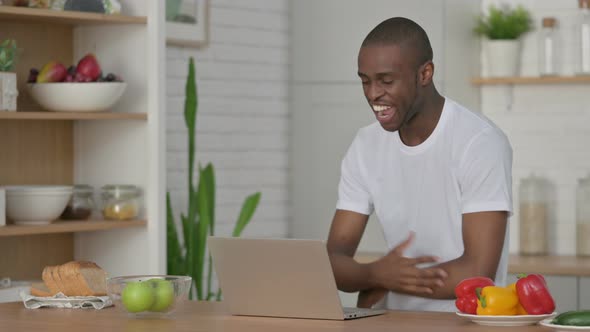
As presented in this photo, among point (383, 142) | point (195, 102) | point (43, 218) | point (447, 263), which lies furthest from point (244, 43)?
point (447, 263)

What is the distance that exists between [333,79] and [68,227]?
5.97 feet

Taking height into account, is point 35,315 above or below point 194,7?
below

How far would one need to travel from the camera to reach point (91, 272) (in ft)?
10.6

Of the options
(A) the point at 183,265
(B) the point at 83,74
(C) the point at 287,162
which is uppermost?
(B) the point at 83,74

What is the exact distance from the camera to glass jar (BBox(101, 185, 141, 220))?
465cm

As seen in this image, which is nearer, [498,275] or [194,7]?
[498,275]

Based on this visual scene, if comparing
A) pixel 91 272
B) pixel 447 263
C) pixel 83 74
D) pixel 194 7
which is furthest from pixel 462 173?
pixel 194 7

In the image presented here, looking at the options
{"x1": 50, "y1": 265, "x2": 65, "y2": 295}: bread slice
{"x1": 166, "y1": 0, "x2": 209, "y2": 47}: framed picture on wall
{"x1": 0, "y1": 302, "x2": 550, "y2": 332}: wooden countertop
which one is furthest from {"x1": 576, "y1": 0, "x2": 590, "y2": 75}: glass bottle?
{"x1": 50, "y1": 265, "x2": 65, "y2": 295}: bread slice

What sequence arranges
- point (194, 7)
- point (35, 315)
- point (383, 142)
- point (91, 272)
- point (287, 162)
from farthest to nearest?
point (287, 162)
point (194, 7)
point (383, 142)
point (91, 272)
point (35, 315)

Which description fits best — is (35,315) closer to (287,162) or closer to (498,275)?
(498,275)

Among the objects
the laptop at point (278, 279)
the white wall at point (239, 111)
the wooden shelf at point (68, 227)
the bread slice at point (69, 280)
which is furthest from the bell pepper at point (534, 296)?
the white wall at point (239, 111)

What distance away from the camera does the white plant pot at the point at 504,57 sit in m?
5.56

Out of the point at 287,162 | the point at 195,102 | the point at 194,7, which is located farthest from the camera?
the point at 287,162

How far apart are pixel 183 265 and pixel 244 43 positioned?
1.21 meters
